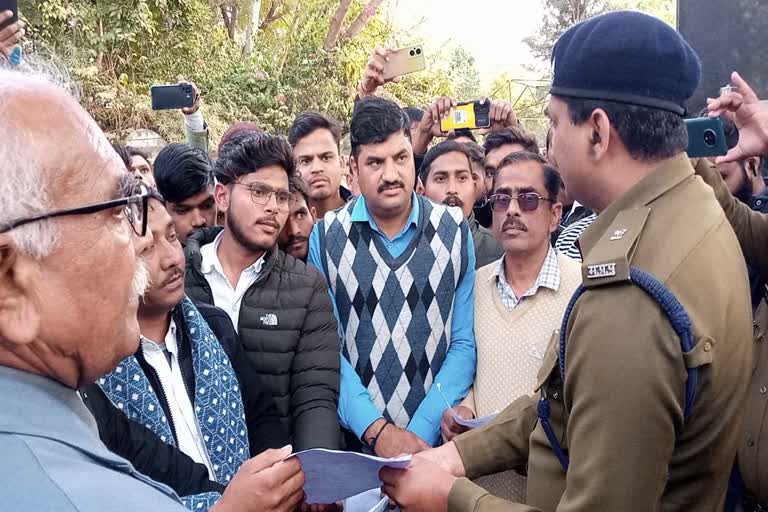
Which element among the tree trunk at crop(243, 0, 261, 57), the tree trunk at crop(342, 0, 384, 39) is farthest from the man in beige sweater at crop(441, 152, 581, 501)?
the tree trunk at crop(243, 0, 261, 57)

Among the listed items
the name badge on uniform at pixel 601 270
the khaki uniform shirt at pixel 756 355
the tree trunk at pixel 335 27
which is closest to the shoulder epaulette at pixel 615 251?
the name badge on uniform at pixel 601 270

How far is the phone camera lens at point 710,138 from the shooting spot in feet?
6.72

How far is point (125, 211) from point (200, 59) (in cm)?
1495

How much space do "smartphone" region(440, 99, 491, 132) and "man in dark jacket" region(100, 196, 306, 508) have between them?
8.30ft

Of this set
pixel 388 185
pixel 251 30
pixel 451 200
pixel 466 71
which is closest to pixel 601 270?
pixel 388 185

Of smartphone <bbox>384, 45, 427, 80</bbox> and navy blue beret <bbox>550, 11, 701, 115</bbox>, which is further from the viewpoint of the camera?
smartphone <bbox>384, 45, 427, 80</bbox>

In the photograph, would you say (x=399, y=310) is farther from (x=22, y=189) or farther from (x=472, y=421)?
(x=22, y=189)

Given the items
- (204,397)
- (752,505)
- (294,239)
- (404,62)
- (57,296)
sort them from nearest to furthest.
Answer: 1. (57,296)
2. (204,397)
3. (752,505)
4. (294,239)
5. (404,62)

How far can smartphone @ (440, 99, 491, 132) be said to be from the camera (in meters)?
4.51

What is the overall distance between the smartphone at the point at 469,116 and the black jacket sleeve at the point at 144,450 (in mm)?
3029

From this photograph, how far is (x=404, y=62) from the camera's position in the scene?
4.12 metres

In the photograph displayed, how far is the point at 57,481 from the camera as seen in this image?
870mm

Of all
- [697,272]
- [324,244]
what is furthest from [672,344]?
[324,244]

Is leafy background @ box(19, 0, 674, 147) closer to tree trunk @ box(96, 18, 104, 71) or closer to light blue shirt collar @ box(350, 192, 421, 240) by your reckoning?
tree trunk @ box(96, 18, 104, 71)
